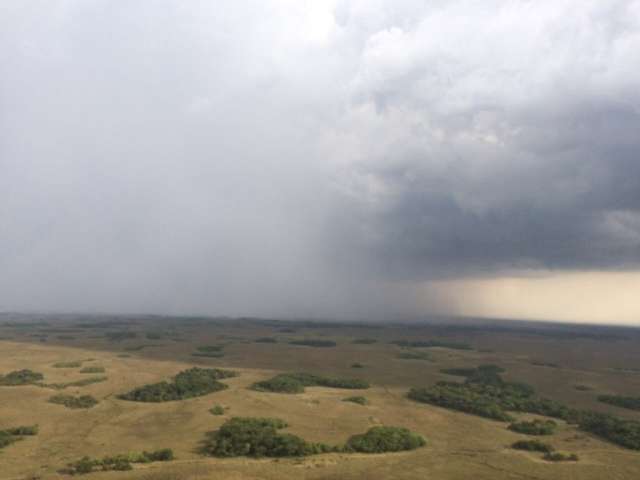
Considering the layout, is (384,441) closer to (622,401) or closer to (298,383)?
(298,383)

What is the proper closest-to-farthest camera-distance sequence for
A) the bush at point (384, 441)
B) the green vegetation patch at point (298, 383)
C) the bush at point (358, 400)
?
1. the bush at point (384, 441)
2. the bush at point (358, 400)
3. the green vegetation patch at point (298, 383)

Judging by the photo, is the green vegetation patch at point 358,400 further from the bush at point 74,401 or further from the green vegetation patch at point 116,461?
the bush at point 74,401

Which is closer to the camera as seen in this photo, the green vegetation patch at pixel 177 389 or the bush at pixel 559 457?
the bush at pixel 559 457

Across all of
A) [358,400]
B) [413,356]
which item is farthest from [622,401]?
[413,356]

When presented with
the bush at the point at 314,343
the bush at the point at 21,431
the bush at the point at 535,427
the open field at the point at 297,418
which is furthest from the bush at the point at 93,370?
the bush at the point at 535,427

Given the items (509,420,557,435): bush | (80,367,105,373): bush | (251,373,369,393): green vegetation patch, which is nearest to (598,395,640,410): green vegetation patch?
(509,420,557,435): bush

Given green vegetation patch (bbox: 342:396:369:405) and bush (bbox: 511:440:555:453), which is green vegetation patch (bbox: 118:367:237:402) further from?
bush (bbox: 511:440:555:453)
